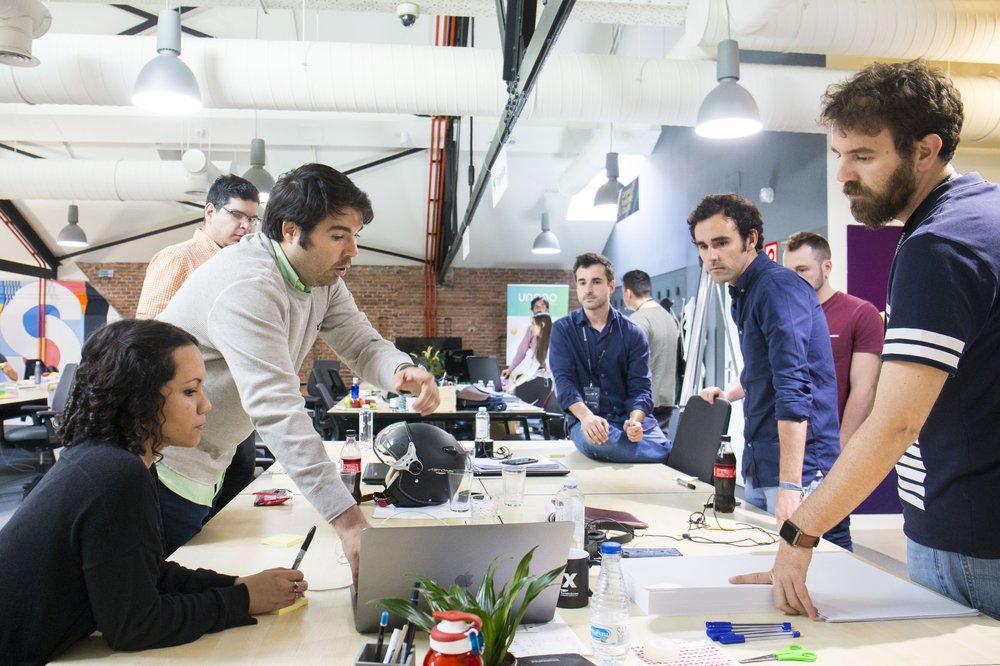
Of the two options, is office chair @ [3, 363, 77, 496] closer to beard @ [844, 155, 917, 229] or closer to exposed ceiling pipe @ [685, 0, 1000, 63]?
exposed ceiling pipe @ [685, 0, 1000, 63]

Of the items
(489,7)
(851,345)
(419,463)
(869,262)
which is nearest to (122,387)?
(419,463)

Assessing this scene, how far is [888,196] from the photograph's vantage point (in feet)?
4.47

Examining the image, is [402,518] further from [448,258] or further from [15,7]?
[448,258]

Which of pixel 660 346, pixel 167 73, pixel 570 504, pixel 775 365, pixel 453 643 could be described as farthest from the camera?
pixel 660 346

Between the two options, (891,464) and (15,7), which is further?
(15,7)

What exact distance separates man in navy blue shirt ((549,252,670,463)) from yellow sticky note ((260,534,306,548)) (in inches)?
61.1

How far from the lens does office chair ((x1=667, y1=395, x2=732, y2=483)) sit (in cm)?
267

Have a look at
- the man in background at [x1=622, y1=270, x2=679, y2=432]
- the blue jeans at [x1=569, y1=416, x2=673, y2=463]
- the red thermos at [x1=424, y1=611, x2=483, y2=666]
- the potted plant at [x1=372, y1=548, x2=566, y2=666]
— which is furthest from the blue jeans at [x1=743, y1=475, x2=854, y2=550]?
the man in background at [x1=622, y1=270, x2=679, y2=432]

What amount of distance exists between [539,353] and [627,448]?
4.63 metres

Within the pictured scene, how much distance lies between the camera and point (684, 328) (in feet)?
25.6

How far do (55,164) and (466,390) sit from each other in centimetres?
664

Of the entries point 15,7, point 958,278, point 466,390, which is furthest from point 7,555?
point 466,390

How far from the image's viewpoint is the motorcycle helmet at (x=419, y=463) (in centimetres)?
206

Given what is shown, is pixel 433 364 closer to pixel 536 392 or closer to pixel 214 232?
pixel 536 392
